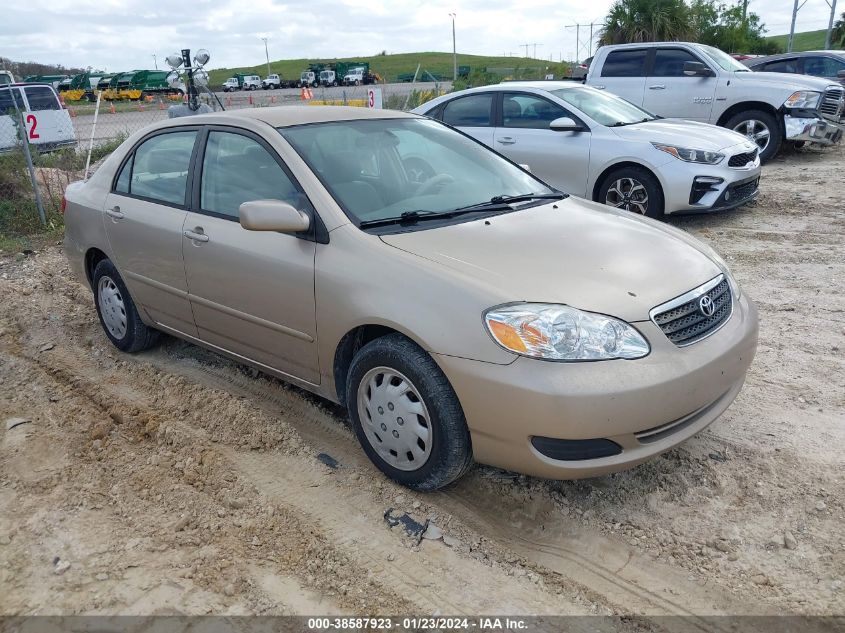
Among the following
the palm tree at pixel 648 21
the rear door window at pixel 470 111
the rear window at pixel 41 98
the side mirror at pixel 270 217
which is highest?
the palm tree at pixel 648 21

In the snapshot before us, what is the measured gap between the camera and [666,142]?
7648 millimetres

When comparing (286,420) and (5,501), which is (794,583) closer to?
(286,420)

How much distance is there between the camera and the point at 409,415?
311cm

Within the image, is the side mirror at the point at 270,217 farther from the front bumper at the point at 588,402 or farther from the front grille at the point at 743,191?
the front grille at the point at 743,191

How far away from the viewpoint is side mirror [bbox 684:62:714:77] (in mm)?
11391

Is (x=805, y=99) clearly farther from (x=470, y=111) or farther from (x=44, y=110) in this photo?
(x=44, y=110)

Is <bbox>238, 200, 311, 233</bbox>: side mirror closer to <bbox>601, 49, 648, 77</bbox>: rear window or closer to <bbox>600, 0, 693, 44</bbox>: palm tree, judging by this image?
<bbox>601, 49, 648, 77</bbox>: rear window

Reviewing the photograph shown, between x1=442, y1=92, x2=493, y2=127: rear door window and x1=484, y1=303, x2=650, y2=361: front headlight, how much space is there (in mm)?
6406

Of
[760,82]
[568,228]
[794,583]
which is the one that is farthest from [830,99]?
[794,583]

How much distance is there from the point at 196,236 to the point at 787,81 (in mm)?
10425

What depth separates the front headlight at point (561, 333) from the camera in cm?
277

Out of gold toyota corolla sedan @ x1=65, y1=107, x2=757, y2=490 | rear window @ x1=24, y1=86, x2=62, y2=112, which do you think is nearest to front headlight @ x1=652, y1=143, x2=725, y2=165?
gold toyota corolla sedan @ x1=65, y1=107, x2=757, y2=490

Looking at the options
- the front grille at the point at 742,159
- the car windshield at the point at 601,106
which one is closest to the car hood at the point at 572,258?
the front grille at the point at 742,159

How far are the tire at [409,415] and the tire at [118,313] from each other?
7.41ft
